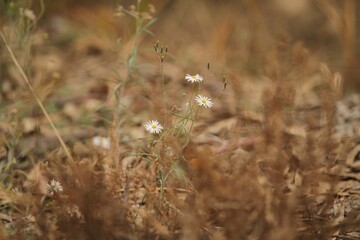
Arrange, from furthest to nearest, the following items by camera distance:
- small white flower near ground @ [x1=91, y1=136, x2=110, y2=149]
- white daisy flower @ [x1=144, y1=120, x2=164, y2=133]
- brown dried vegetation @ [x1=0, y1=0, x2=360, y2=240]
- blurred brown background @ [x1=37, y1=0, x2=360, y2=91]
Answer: blurred brown background @ [x1=37, y1=0, x2=360, y2=91], small white flower near ground @ [x1=91, y1=136, x2=110, y2=149], white daisy flower @ [x1=144, y1=120, x2=164, y2=133], brown dried vegetation @ [x1=0, y1=0, x2=360, y2=240]

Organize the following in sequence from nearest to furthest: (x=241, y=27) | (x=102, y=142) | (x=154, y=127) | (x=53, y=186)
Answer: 1. (x=53, y=186)
2. (x=154, y=127)
3. (x=102, y=142)
4. (x=241, y=27)

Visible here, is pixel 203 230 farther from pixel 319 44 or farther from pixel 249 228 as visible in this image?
pixel 319 44

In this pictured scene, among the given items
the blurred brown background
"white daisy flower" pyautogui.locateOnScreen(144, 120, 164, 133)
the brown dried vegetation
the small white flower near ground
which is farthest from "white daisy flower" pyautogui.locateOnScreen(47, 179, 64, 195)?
the blurred brown background

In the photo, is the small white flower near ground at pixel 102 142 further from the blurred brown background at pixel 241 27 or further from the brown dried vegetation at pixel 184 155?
the blurred brown background at pixel 241 27

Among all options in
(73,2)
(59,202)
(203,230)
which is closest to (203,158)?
(203,230)

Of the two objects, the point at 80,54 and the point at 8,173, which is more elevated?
the point at 80,54

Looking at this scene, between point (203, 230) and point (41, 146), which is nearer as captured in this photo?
point (203, 230)

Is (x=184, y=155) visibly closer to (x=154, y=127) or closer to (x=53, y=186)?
(x=154, y=127)

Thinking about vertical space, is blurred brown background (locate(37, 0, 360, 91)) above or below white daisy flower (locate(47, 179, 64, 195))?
above

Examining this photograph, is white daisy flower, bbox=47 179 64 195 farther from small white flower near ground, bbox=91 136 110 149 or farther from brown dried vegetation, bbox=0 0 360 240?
small white flower near ground, bbox=91 136 110 149

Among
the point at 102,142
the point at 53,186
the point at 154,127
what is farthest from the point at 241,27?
the point at 53,186

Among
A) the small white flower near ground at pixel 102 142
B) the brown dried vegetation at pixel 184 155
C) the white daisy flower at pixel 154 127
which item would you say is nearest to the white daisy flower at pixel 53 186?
the brown dried vegetation at pixel 184 155
